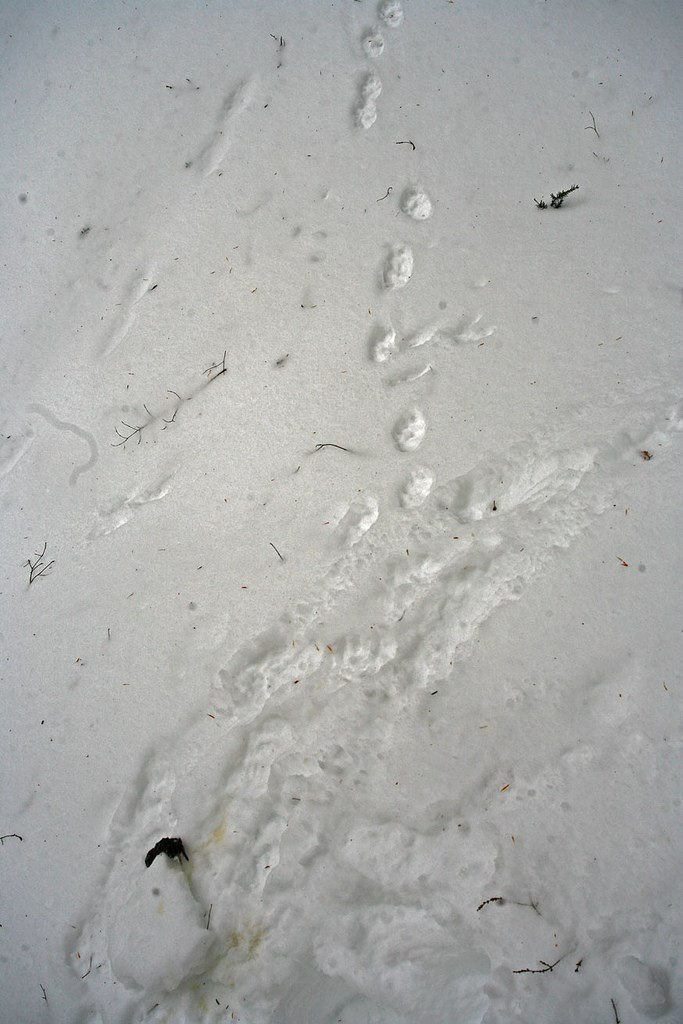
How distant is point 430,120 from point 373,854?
6.70 feet

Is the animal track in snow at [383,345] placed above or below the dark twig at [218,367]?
below

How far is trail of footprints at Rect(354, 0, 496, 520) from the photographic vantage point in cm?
172

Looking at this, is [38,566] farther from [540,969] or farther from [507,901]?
[540,969]

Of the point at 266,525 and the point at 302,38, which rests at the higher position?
the point at 302,38

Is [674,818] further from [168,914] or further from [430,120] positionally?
[430,120]

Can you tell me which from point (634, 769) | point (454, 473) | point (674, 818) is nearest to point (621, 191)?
point (454, 473)

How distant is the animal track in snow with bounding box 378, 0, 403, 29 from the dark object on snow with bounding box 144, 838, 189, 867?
93.7 inches

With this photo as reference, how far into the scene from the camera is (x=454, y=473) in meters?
1.72

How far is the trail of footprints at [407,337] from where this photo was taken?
1.72m

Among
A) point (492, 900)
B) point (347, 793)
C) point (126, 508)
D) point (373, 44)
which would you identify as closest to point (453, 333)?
point (373, 44)

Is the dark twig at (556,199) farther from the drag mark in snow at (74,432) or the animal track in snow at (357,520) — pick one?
the drag mark in snow at (74,432)

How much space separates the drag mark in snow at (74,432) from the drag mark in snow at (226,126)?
83cm

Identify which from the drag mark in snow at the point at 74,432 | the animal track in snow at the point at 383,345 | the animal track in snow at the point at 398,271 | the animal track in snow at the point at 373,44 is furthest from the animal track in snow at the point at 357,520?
the animal track in snow at the point at 373,44

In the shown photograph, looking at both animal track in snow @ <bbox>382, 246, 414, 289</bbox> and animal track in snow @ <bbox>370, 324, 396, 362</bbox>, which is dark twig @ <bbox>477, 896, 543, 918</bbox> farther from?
animal track in snow @ <bbox>382, 246, 414, 289</bbox>
